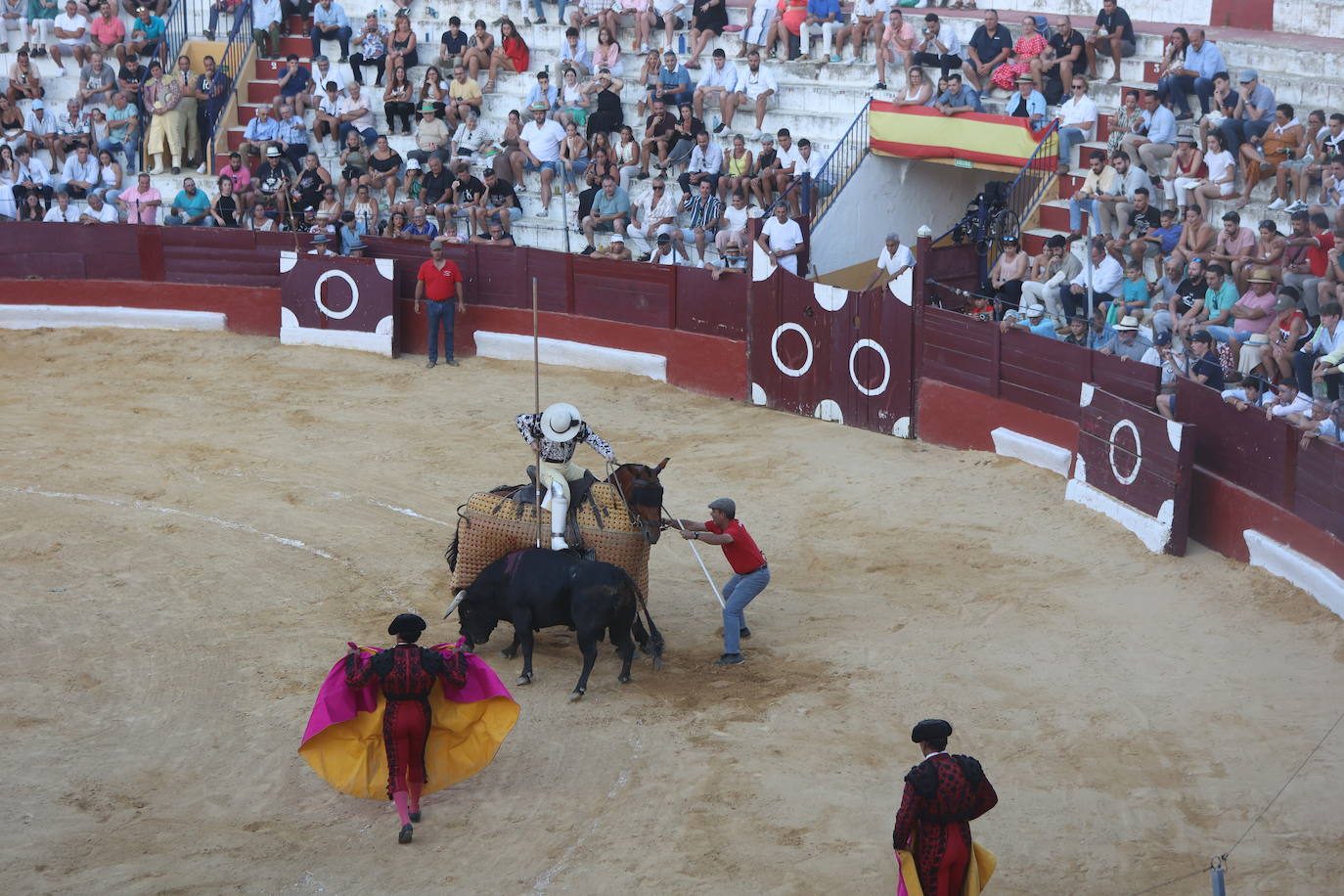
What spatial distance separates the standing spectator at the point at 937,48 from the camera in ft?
57.5

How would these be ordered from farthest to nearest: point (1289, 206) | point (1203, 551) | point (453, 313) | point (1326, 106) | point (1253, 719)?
point (453, 313), point (1326, 106), point (1289, 206), point (1203, 551), point (1253, 719)

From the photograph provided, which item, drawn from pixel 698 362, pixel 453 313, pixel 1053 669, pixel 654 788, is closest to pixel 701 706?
pixel 654 788

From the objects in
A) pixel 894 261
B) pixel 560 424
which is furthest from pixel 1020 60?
pixel 560 424

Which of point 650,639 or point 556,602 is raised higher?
point 556,602

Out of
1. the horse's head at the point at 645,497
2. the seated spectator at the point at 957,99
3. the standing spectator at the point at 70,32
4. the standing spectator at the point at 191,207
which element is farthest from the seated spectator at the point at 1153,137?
the standing spectator at the point at 70,32

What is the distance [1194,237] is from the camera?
1352cm

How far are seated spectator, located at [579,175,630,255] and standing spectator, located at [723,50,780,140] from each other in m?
1.72

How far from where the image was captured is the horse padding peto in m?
9.41

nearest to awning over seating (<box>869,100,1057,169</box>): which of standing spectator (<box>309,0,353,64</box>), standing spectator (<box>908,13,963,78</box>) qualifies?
standing spectator (<box>908,13,963,78</box>)

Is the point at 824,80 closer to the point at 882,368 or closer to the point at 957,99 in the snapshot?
the point at 957,99

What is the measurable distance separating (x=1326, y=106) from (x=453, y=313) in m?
8.45

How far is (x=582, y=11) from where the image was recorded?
20.3 m

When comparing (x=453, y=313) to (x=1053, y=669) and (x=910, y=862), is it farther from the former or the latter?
(x=910, y=862)

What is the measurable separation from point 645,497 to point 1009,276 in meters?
6.05
